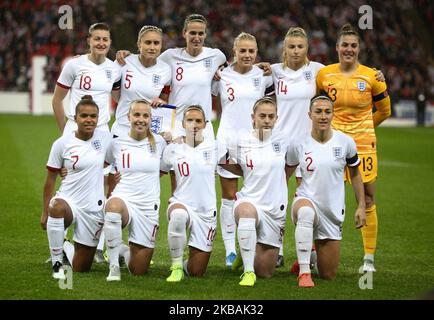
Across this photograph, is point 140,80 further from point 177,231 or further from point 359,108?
point 359,108

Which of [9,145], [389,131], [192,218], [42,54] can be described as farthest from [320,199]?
[42,54]

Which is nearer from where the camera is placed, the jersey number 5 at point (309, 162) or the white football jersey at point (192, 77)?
the jersey number 5 at point (309, 162)

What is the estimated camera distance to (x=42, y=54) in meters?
26.1

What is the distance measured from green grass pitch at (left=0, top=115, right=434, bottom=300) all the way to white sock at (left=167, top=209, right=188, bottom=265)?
0.22 m

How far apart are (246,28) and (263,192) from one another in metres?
22.1

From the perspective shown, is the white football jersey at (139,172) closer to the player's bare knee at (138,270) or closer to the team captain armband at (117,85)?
the player's bare knee at (138,270)

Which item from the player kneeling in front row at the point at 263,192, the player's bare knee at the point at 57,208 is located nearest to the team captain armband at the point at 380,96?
the player kneeling in front row at the point at 263,192

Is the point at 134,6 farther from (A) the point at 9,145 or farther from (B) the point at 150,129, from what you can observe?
(B) the point at 150,129

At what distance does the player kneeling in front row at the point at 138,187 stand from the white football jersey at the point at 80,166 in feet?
0.52

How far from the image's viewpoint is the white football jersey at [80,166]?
6.88m

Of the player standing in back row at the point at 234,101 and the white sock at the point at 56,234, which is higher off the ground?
the player standing in back row at the point at 234,101

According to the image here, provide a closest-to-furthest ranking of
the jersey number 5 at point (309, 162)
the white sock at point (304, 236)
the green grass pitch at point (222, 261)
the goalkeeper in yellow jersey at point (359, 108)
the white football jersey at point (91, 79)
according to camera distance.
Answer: the green grass pitch at point (222, 261), the white sock at point (304, 236), the jersey number 5 at point (309, 162), the goalkeeper in yellow jersey at point (359, 108), the white football jersey at point (91, 79)

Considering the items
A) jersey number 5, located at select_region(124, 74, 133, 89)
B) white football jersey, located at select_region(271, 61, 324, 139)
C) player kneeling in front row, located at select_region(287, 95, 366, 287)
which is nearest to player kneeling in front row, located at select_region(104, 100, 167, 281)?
jersey number 5, located at select_region(124, 74, 133, 89)

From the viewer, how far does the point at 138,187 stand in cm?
683
